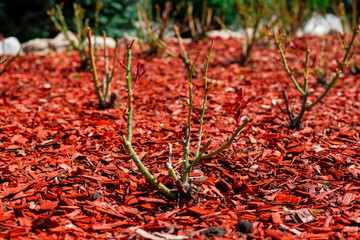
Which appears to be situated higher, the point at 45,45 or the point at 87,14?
the point at 87,14

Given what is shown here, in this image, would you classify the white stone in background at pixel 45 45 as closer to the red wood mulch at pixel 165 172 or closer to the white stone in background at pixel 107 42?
the white stone in background at pixel 107 42

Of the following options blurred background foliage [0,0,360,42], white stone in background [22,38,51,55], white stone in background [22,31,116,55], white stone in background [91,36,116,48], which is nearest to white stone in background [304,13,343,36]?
blurred background foliage [0,0,360,42]

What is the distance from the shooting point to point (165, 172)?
2209mm

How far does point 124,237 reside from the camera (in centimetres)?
168

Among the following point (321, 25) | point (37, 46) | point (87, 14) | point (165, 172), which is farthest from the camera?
point (321, 25)

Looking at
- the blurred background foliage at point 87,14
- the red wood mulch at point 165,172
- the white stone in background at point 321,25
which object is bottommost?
the red wood mulch at point 165,172

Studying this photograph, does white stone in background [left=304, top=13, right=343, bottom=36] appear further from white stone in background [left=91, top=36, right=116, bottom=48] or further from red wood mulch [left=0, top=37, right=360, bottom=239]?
red wood mulch [left=0, top=37, right=360, bottom=239]

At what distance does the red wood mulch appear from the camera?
5.79 ft

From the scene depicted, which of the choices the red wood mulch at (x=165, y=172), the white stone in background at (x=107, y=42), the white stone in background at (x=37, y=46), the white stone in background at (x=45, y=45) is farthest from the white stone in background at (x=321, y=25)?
the white stone in background at (x=37, y=46)

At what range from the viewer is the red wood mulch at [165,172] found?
1765 millimetres

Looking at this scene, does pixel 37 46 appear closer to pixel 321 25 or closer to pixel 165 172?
pixel 165 172

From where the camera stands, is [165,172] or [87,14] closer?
[165,172]

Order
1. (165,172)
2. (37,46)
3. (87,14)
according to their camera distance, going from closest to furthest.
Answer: (165,172)
(37,46)
(87,14)

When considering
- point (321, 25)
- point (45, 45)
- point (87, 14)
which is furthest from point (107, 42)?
point (321, 25)
